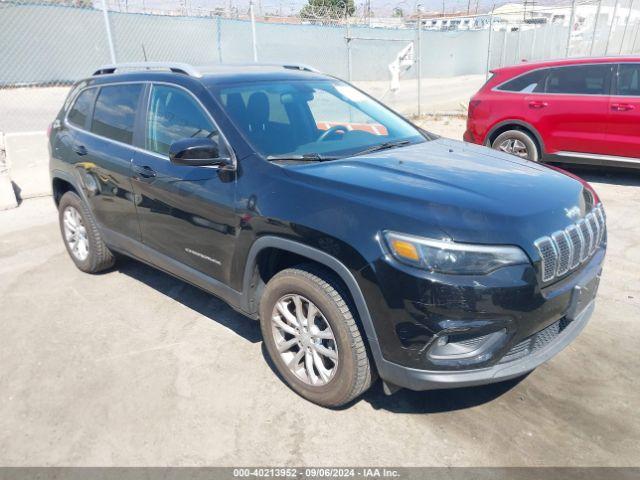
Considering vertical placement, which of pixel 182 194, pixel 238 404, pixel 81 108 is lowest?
pixel 238 404

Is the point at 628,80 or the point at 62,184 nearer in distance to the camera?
the point at 62,184

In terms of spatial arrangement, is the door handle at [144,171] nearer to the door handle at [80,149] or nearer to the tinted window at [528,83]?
the door handle at [80,149]

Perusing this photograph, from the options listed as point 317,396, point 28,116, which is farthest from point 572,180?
point 28,116

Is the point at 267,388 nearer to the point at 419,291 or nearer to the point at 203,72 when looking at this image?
the point at 419,291

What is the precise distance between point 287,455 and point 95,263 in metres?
2.97

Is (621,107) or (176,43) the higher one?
(176,43)

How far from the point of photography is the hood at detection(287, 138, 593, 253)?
248 cm

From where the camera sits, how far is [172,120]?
368cm

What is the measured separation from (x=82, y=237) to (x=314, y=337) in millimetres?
3017

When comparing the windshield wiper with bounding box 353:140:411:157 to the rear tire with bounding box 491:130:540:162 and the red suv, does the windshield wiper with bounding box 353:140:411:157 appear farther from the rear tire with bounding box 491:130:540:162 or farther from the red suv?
the rear tire with bounding box 491:130:540:162

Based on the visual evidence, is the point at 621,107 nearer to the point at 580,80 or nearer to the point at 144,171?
the point at 580,80

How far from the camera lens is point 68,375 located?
3445mm

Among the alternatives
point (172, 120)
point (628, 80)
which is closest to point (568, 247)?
point (172, 120)

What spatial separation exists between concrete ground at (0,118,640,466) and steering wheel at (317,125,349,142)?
147 centimetres
